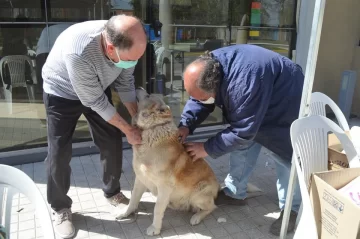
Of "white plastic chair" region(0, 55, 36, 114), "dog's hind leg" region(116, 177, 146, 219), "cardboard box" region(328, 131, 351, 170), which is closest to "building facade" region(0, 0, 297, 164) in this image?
"white plastic chair" region(0, 55, 36, 114)

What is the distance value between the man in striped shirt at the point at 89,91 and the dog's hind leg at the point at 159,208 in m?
0.47

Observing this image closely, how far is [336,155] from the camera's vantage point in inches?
91.2

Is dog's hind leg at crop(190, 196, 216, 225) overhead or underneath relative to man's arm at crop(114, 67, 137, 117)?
underneath

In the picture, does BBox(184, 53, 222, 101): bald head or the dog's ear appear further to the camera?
the dog's ear

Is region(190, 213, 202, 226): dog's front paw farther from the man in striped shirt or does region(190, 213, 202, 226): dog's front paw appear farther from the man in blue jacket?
the man in striped shirt

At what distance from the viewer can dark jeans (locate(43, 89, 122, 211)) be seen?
259cm

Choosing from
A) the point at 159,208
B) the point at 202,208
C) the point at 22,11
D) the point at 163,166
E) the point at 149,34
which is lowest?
the point at 202,208

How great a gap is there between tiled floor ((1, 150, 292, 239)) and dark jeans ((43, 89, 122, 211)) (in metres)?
0.28

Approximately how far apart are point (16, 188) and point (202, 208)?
1.70m

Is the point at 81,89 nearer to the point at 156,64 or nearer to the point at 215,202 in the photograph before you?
the point at 215,202

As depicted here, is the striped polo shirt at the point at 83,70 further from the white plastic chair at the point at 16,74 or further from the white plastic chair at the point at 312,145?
the white plastic chair at the point at 16,74

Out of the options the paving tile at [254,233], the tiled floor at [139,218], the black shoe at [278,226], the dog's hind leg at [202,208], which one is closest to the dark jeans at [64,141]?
the tiled floor at [139,218]

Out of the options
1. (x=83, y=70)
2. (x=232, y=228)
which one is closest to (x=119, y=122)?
(x=83, y=70)

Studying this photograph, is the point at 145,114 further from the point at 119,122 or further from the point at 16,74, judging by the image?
the point at 16,74
